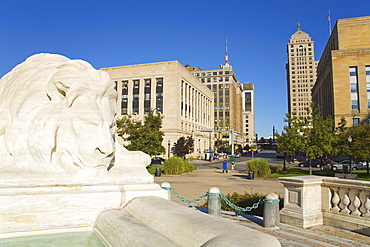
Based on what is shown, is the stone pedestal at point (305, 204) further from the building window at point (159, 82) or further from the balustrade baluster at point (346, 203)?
the building window at point (159, 82)

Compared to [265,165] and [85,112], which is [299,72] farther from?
[85,112]

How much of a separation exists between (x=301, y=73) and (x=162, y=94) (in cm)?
12289

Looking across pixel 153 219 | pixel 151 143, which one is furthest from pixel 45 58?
pixel 151 143

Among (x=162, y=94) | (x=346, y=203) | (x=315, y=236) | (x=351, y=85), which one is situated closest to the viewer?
(x=315, y=236)

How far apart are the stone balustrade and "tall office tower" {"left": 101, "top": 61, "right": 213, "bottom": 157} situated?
51846mm

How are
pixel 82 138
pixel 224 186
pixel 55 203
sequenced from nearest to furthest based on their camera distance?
pixel 55 203 → pixel 82 138 → pixel 224 186

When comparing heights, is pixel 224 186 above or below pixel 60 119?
below

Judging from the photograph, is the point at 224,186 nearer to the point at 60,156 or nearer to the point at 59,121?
the point at 60,156

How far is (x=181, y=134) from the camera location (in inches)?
2467

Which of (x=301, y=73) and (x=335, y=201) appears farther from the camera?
(x=301, y=73)

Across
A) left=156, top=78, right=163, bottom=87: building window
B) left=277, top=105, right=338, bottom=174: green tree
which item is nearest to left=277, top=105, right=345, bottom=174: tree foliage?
left=277, top=105, right=338, bottom=174: green tree

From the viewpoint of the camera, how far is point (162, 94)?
64.6 meters

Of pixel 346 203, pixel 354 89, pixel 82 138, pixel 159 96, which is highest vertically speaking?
pixel 159 96

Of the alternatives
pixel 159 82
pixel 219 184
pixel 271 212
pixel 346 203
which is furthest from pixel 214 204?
pixel 159 82
